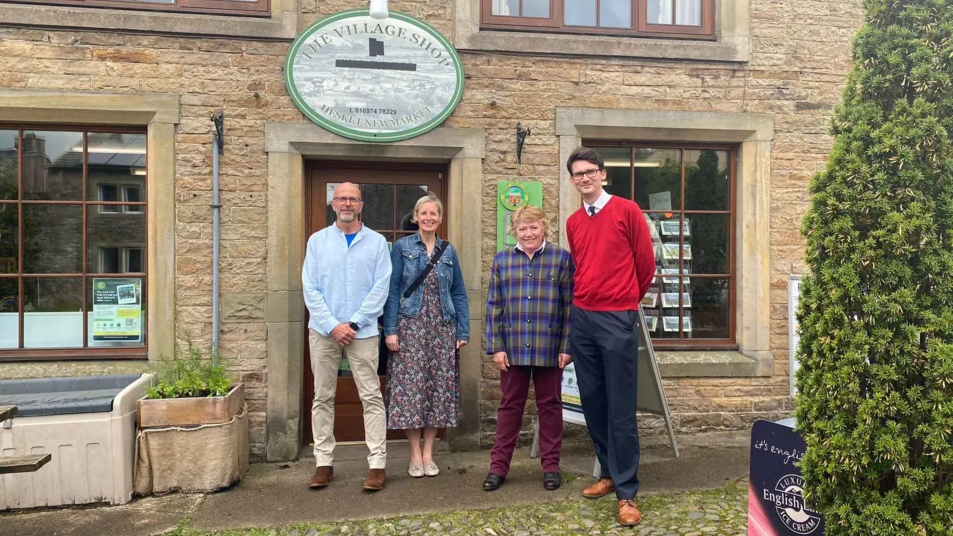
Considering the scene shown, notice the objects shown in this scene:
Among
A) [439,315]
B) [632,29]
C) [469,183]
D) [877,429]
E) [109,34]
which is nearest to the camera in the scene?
[877,429]

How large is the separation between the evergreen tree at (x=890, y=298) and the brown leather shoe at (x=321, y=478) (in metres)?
2.95

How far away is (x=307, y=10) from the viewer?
4875 millimetres

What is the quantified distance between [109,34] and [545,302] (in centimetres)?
378

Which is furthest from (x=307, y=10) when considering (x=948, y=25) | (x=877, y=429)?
(x=877, y=429)

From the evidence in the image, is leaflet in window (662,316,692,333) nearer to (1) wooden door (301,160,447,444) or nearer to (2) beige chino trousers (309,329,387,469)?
(1) wooden door (301,160,447,444)

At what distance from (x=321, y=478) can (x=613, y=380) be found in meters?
2.06

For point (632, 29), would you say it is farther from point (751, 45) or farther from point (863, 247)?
point (863, 247)

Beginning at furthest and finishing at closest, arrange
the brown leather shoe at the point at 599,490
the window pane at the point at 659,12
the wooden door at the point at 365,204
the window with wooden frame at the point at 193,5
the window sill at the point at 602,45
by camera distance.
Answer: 1. the window pane at the point at 659,12
2. the wooden door at the point at 365,204
3. the window sill at the point at 602,45
4. the window with wooden frame at the point at 193,5
5. the brown leather shoe at the point at 599,490

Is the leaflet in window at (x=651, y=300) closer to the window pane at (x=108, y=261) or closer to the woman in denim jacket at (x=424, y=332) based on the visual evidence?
the woman in denim jacket at (x=424, y=332)

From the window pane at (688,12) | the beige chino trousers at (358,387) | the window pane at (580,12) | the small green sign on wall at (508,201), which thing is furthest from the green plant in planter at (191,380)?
the window pane at (688,12)

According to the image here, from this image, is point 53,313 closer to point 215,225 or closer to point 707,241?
point 215,225

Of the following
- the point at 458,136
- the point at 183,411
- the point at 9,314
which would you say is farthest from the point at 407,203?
the point at 9,314

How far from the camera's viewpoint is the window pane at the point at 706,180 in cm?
543

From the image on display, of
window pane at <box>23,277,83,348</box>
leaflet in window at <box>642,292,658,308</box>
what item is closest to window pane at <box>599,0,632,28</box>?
leaflet in window at <box>642,292,658,308</box>
